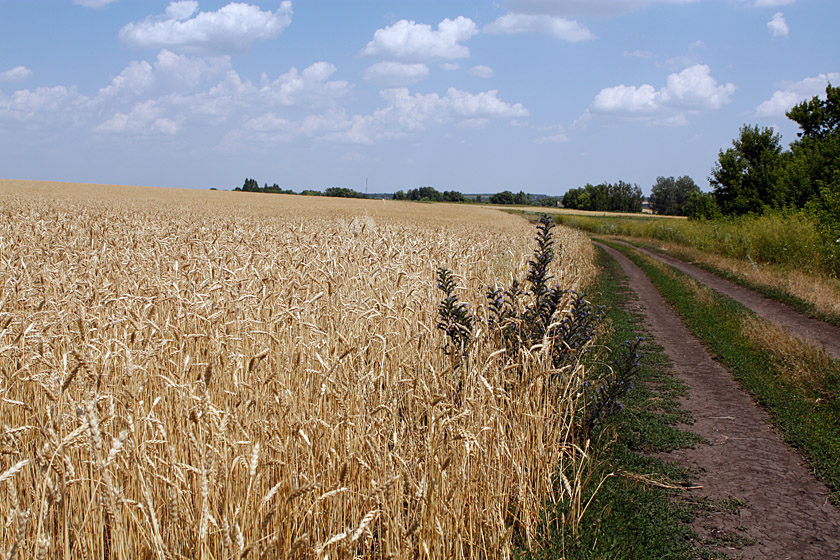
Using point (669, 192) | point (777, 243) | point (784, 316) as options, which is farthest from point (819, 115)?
point (669, 192)

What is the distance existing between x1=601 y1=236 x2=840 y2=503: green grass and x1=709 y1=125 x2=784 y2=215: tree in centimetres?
2740

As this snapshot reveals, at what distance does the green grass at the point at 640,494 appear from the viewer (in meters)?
3.75

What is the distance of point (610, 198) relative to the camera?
120 m

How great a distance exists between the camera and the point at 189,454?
3.39m

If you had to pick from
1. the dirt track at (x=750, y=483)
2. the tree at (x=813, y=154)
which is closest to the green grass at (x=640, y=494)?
the dirt track at (x=750, y=483)

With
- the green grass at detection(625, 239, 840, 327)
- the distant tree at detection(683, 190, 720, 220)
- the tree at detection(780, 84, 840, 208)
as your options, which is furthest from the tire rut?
the distant tree at detection(683, 190, 720, 220)

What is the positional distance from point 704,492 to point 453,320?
2.37 metres

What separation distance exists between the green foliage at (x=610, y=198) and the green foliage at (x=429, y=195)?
2604 cm

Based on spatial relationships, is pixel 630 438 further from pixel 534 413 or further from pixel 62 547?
pixel 62 547

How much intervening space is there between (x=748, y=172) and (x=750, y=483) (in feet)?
122

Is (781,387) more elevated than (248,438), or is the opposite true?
(248,438)

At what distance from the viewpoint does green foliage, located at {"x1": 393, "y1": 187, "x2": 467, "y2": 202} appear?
115 m

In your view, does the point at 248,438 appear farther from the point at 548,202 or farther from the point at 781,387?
the point at 548,202

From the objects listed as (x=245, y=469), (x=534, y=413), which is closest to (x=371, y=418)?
(x=245, y=469)
